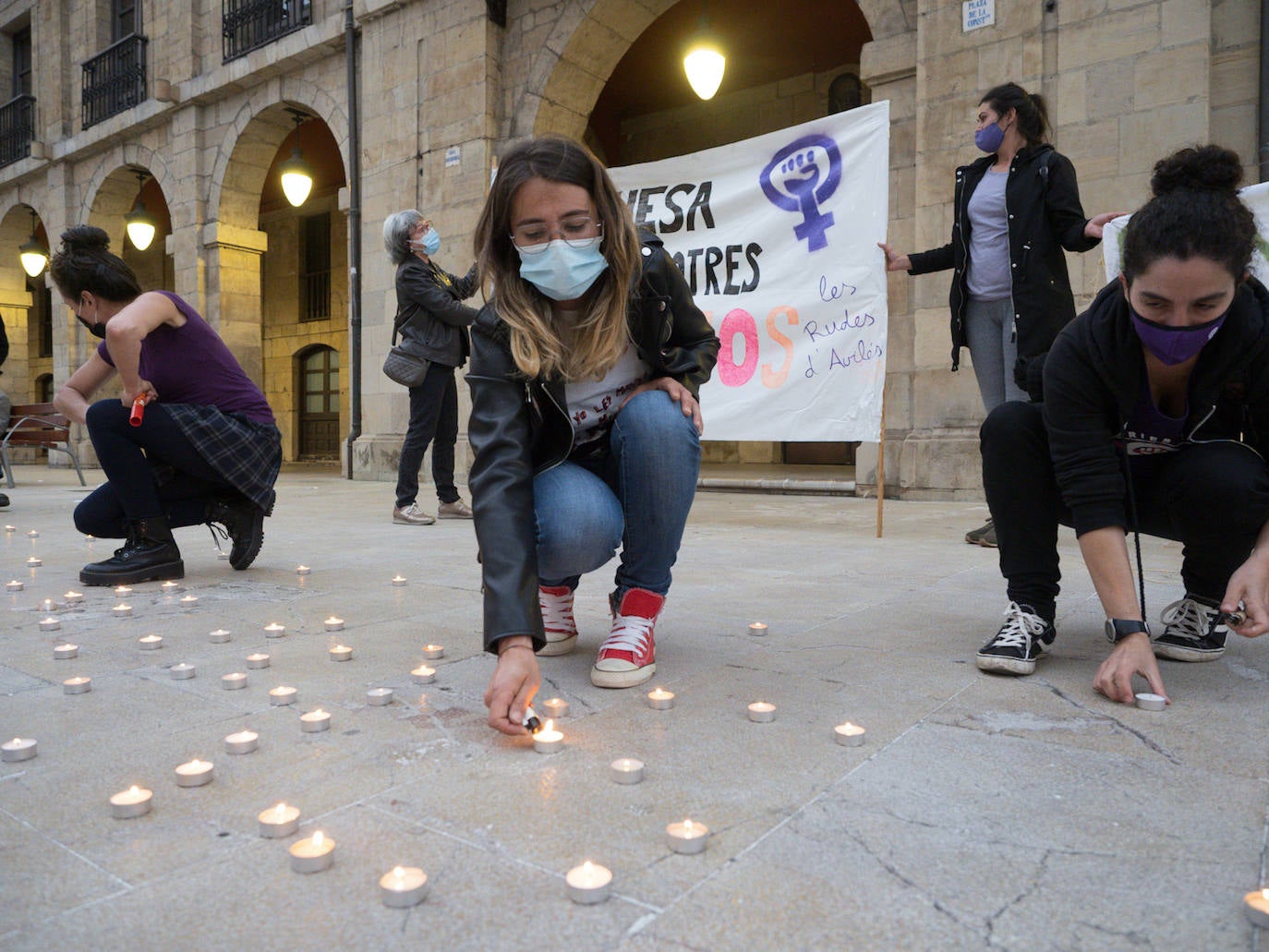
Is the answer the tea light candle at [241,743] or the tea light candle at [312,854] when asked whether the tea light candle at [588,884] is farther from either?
the tea light candle at [241,743]

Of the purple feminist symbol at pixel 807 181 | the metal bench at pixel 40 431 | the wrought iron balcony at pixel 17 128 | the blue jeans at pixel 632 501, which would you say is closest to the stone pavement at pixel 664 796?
the blue jeans at pixel 632 501

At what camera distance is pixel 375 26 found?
955cm

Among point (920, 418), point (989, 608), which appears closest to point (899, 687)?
point (989, 608)

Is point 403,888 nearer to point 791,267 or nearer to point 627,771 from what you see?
point 627,771

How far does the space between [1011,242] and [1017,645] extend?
7.37 feet

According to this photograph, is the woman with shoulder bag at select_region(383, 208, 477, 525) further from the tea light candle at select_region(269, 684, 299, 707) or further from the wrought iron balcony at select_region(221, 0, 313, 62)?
the wrought iron balcony at select_region(221, 0, 313, 62)

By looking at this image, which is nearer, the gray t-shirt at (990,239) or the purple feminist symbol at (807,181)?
the gray t-shirt at (990,239)

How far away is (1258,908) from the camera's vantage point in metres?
0.93

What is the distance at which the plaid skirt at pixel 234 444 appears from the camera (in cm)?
329

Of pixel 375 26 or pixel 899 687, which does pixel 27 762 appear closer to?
pixel 899 687

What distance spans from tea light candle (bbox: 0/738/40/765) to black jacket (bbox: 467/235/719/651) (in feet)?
2.47

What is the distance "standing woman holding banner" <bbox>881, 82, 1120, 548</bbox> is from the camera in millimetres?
3525

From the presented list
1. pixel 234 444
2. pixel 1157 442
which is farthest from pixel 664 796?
pixel 234 444

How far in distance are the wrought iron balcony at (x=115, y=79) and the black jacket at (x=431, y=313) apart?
35.5 ft
